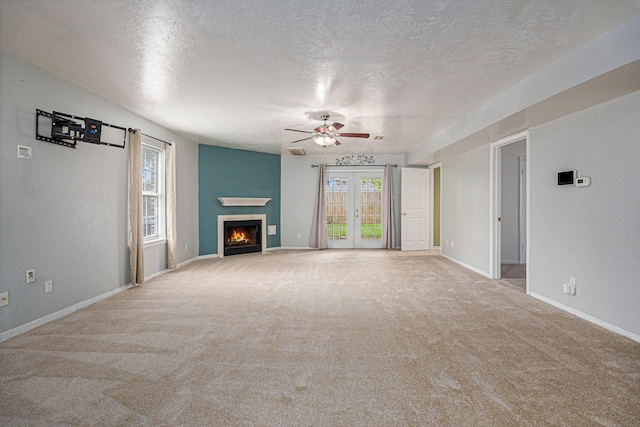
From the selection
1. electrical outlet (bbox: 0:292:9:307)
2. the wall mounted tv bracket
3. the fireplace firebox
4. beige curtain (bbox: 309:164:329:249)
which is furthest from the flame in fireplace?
electrical outlet (bbox: 0:292:9:307)

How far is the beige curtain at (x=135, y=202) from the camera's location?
459 centimetres

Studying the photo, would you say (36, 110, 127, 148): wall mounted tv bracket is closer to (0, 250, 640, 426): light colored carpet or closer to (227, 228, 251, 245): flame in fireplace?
(0, 250, 640, 426): light colored carpet

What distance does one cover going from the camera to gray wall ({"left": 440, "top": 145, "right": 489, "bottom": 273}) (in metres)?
5.55

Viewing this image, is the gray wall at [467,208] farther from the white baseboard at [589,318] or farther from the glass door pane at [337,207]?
the glass door pane at [337,207]

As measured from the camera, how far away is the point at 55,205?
343 cm

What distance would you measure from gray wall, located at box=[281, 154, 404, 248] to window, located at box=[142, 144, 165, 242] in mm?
3482

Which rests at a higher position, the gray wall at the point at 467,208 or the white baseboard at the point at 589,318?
the gray wall at the point at 467,208

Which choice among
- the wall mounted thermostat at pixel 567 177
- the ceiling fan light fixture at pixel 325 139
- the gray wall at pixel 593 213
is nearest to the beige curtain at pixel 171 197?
the ceiling fan light fixture at pixel 325 139

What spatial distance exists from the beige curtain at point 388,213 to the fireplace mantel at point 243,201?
306 cm

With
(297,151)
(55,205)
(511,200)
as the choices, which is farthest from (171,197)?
(511,200)

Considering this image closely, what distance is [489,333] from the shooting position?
3.00 m

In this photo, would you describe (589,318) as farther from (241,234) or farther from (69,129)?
(241,234)

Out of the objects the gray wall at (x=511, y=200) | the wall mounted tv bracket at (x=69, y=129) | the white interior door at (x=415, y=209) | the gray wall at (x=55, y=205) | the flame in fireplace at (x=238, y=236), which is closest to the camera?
the gray wall at (x=55, y=205)

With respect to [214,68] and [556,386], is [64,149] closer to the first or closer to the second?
[214,68]
